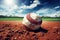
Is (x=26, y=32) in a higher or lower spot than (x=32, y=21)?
lower

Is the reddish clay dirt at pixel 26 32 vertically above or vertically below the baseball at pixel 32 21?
below

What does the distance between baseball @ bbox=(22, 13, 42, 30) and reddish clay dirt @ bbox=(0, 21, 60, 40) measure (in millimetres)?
73

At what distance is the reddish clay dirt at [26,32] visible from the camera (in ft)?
7.32

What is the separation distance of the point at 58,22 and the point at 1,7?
0.87 m

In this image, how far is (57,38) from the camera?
2256 millimetres

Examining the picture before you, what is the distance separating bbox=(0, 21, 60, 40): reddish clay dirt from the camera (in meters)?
2.23

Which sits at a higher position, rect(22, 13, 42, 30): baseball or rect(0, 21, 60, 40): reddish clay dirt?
rect(22, 13, 42, 30): baseball

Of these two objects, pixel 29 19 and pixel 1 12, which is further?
pixel 1 12

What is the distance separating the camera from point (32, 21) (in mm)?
2186

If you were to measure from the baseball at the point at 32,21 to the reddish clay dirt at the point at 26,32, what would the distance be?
0.07m

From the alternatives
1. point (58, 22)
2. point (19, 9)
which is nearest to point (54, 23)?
point (58, 22)

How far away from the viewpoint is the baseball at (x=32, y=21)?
7.18 ft

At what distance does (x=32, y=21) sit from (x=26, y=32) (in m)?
0.19

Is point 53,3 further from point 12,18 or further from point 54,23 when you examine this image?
point 12,18
